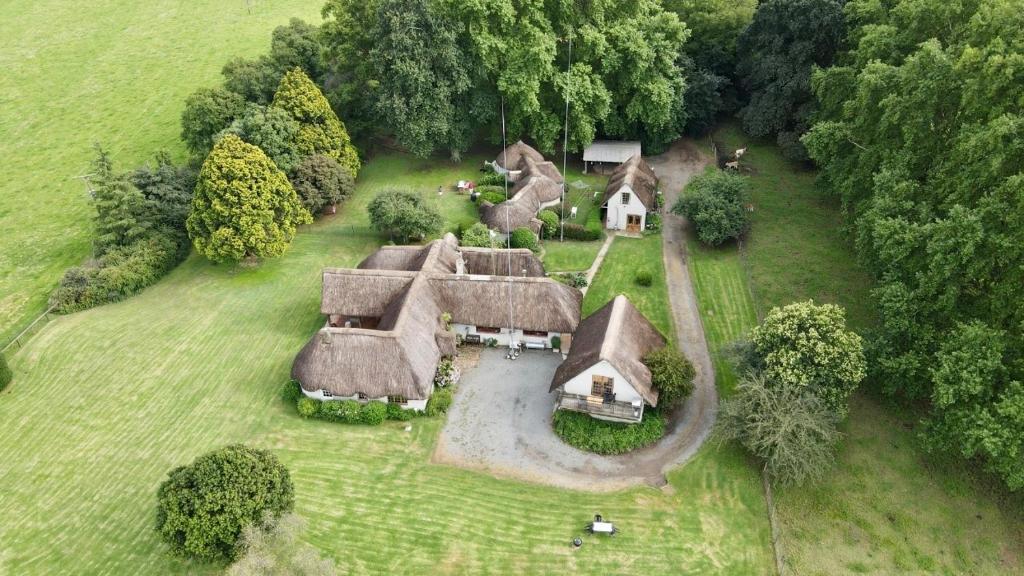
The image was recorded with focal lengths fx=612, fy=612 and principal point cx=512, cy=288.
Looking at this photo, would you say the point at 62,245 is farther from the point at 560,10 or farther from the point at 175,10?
the point at 175,10

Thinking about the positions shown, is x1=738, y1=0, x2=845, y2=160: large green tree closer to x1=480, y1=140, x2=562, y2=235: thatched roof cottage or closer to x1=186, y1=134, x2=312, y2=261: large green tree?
x1=480, y1=140, x2=562, y2=235: thatched roof cottage

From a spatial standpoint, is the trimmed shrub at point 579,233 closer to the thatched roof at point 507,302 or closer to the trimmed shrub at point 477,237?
the trimmed shrub at point 477,237

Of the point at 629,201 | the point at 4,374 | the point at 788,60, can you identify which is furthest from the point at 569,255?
the point at 4,374

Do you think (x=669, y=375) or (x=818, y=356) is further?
(x=669, y=375)

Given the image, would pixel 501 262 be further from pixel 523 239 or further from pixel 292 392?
pixel 292 392

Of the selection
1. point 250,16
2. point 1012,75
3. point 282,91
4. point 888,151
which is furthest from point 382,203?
point 250,16

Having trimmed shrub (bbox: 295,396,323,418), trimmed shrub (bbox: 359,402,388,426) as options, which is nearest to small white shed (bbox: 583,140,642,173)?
trimmed shrub (bbox: 359,402,388,426)

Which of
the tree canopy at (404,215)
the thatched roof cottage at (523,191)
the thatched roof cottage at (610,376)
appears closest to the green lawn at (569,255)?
the thatched roof cottage at (523,191)
